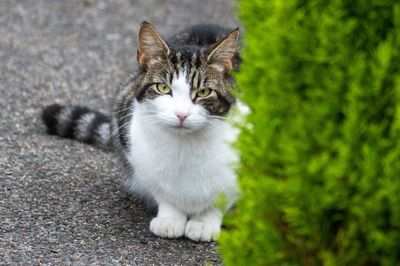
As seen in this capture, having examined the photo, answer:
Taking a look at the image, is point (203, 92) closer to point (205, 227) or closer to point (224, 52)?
point (224, 52)

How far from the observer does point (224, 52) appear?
4535 mm

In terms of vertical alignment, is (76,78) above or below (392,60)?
below

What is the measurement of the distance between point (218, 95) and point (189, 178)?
1.62 ft

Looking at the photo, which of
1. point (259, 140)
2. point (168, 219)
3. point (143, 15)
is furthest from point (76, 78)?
point (259, 140)

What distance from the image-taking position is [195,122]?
4340 mm

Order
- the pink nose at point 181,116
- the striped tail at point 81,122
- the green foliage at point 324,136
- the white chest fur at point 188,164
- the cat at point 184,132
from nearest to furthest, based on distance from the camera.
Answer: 1. the green foliage at point 324,136
2. the pink nose at point 181,116
3. the cat at point 184,132
4. the white chest fur at point 188,164
5. the striped tail at point 81,122

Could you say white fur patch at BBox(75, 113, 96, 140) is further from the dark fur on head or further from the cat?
the dark fur on head

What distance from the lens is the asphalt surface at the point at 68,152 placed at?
4.37 m

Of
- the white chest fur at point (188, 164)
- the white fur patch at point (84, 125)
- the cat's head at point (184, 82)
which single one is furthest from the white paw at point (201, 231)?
the white fur patch at point (84, 125)

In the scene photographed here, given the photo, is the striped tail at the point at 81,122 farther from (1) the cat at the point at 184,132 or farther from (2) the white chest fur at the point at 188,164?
(2) the white chest fur at the point at 188,164

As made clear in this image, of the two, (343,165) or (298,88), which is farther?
(298,88)

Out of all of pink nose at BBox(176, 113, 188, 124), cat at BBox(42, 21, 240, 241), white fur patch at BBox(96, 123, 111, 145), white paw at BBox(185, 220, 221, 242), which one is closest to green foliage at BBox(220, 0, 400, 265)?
pink nose at BBox(176, 113, 188, 124)

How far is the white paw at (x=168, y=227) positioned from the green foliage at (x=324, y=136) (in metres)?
1.62

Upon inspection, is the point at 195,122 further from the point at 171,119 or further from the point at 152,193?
the point at 152,193
